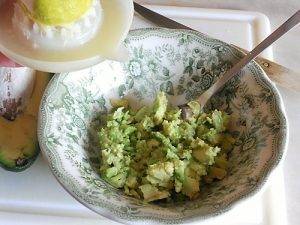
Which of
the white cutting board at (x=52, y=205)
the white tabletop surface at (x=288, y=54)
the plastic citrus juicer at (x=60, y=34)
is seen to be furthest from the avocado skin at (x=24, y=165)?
the white tabletop surface at (x=288, y=54)

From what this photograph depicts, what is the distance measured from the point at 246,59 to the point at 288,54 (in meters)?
0.18

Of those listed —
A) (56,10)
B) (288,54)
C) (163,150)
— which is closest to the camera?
(56,10)

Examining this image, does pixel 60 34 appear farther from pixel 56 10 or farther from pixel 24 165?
pixel 24 165

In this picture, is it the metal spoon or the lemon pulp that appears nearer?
the lemon pulp

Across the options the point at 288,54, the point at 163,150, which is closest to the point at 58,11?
the point at 163,150

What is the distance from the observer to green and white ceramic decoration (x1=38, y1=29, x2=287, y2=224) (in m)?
0.57

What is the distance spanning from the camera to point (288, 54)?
0.82 m

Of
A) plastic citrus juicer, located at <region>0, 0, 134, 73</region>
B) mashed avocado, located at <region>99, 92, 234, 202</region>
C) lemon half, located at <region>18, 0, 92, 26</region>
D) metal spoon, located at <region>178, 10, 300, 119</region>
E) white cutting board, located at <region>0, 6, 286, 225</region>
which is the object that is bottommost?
white cutting board, located at <region>0, 6, 286, 225</region>

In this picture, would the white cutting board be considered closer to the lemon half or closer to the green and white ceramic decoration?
the green and white ceramic decoration

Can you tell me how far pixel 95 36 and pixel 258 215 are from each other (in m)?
Result: 0.26

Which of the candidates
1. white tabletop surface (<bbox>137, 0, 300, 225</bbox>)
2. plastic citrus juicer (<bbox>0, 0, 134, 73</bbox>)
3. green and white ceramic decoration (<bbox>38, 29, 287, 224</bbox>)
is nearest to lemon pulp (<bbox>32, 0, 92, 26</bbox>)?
plastic citrus juicer (<bbox>0, 0, 134, 73</bbox>)

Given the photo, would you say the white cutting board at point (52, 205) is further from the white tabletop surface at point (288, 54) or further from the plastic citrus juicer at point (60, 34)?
the plastic citrus juicer at point (60, 34)

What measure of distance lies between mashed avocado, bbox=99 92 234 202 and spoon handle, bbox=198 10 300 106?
0.02 meters

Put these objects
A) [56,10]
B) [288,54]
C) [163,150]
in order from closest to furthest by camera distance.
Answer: [56,10] → [163,150] → [288,54]
